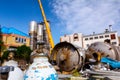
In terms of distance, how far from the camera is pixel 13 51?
10.5 ft

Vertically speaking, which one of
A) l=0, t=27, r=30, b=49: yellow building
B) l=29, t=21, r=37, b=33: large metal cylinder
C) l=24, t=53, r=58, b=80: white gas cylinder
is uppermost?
l=29, t=21, r=37, b=33: large metal cylinder

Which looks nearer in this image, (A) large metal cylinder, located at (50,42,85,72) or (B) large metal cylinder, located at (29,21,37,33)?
(A) large metal cylinder, located at (50,42,85,72)

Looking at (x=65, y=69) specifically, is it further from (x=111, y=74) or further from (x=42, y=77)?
(x=42, y=77)

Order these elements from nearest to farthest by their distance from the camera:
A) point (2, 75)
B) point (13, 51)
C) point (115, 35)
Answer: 1. point (2, 75)
2. point (13, 51)
3. point (115, 35)

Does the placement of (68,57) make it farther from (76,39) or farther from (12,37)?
(76,39)

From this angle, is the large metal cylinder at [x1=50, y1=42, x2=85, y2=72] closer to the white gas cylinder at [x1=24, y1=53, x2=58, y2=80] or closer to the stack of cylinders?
the white gas cylinder at [x1=24, y1=53, x2=58, y2=80]

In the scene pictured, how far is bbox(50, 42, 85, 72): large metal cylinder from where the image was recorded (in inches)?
342

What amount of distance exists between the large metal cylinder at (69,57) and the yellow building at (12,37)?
29584 millimetres

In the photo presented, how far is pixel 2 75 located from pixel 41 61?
0.58 metres

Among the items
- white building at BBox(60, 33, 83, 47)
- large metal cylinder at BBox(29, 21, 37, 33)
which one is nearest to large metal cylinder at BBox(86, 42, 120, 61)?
large metal cylinder at BBox(29, 21, 37, 33)

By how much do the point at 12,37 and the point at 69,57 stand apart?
3204 cm

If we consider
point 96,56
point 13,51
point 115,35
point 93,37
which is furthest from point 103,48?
point 93,37

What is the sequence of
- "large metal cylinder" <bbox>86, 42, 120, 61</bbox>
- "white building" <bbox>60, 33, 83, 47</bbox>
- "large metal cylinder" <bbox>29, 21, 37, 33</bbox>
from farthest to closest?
"white building" <bbox>60, 33, 83, 47</bbox>, "large metal cylinder" <bbox>29, 21, 37, 33</bbox>, "large metal cylinder" <bbox>86, 42, 120, 61</bbox>

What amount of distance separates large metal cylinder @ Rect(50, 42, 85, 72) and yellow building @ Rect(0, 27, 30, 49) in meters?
29.6
